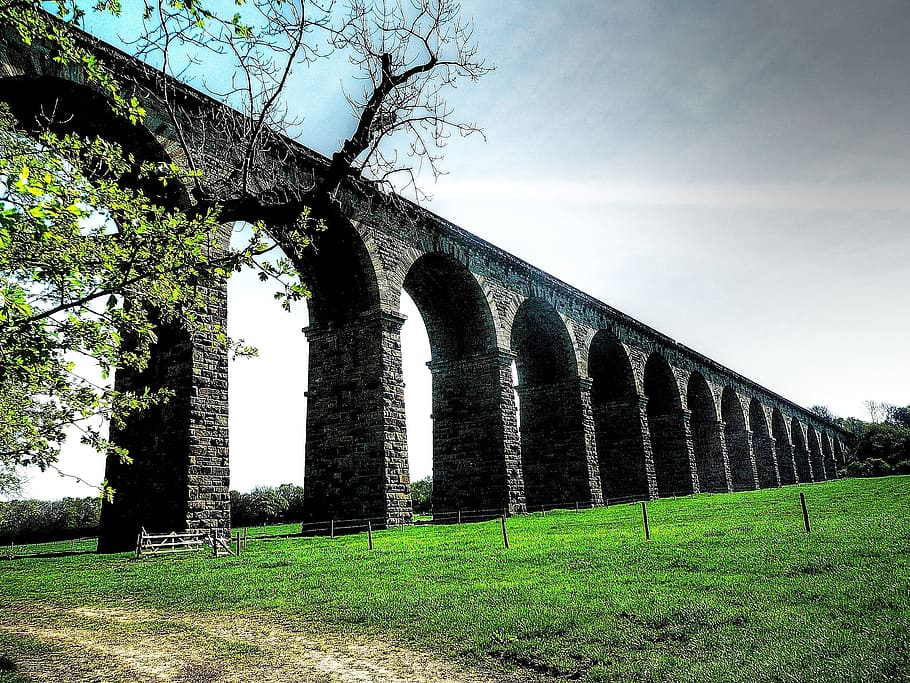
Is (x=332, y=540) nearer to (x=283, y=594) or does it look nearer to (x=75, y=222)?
(x=283, y=594)

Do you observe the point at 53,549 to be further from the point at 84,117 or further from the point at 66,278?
the point at 66,278

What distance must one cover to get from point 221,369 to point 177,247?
7.20m

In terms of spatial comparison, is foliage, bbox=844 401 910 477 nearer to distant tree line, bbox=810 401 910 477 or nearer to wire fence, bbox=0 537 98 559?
distant tree line, bbox=810 401 910 477

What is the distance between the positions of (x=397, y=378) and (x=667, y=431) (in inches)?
933

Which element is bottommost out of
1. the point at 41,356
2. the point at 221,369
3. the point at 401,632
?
the point at 401,632

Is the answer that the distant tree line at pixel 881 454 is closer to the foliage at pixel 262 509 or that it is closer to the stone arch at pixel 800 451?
the stone arch at pixel 800 451

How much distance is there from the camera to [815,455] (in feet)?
219

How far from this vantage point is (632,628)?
597 centimetres

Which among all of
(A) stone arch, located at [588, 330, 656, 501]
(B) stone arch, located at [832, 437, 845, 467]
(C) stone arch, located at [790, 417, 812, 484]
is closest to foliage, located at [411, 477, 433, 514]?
(A) stone arch, located at [588, 330, 656, 501]

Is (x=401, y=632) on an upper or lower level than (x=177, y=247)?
lower

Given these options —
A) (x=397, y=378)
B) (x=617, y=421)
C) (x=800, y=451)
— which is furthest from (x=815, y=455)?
(x=397, y=378)

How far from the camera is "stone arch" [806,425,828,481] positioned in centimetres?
6531

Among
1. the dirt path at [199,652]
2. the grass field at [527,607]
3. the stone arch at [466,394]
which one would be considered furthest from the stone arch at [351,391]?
the dirt path at [199,652]

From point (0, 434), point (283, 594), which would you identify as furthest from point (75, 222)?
point (283, 594)
